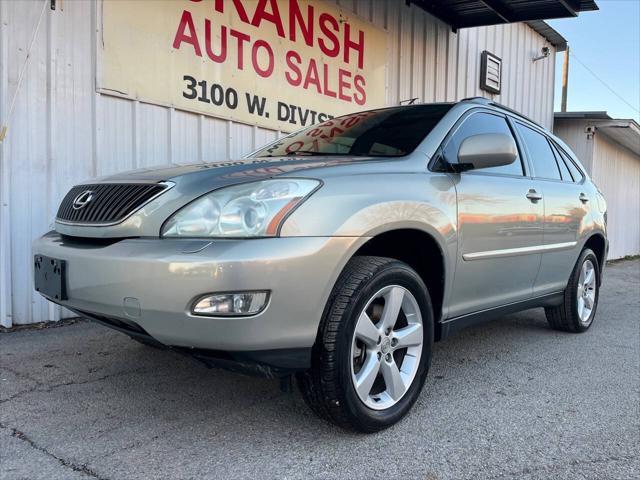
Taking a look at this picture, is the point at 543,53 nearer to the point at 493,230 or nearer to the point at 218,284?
the point at 493,230

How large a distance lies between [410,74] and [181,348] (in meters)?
6.91

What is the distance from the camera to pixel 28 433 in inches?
95.6

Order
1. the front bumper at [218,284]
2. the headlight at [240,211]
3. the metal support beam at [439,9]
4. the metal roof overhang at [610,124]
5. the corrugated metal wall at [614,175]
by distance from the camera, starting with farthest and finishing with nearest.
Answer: the corrugated metal wall at [614,175], the metal roof overhang at [610,124], the metal support beam at [439,9], the headlight at [240,211], the front bumper at [218,284]

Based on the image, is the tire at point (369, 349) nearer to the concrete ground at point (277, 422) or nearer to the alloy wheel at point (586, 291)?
the concrete ground at point (277, 422)

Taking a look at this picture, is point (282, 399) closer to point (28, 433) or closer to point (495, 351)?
point (28, 433)

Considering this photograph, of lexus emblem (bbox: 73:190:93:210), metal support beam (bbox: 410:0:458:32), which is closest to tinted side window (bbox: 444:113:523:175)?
lexus emblem (bbox: 73:190:93:210)

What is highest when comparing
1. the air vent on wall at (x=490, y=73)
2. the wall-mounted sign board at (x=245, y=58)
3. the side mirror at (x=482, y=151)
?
the air vent on wall at (x=490, y=73)

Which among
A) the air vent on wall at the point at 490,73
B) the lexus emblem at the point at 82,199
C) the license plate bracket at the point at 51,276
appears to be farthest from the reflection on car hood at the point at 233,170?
the air vent on wall at the point at 490,73

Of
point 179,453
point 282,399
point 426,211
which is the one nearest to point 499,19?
point 426,211

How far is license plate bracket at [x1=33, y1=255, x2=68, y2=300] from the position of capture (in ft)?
7.98

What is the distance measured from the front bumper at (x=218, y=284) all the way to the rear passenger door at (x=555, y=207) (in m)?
2.29

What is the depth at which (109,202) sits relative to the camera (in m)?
2.49

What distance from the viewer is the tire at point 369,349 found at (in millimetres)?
2293

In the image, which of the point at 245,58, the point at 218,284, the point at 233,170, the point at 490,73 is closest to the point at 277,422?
the point at 218,284
